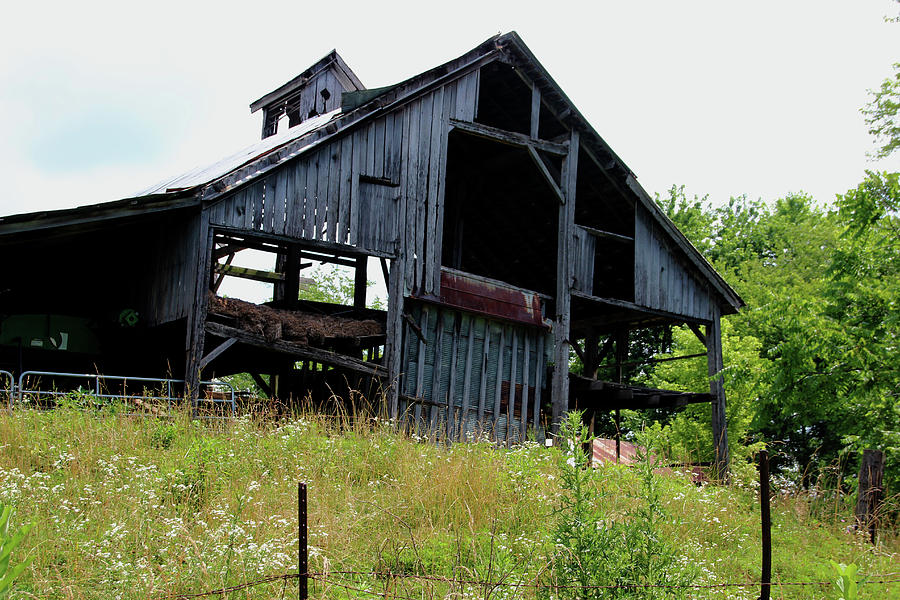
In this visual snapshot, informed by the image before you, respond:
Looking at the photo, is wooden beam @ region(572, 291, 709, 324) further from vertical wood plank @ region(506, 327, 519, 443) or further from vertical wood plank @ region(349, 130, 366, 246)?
vertical wood plank @ region(349, 130, 366, 246)

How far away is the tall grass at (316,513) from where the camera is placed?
18.3ft

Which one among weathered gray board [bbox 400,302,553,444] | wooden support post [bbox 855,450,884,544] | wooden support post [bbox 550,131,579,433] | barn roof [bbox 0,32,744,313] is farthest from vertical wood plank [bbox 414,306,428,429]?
wooden support post [bbox 855,450,884,544]

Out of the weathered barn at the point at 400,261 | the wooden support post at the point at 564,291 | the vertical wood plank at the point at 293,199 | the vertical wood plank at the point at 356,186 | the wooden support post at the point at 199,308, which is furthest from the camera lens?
the wooden support post at the point at 564,291

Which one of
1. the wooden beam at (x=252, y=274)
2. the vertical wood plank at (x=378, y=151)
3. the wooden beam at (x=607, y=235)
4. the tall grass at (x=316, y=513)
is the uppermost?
the vertical wood plank at (x=378, y=151)

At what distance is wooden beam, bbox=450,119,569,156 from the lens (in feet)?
48.2

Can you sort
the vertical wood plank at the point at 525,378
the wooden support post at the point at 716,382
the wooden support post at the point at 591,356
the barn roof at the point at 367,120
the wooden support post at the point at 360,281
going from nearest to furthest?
1. the barn roof at the point at 367,120
2. the vertical wood plank at the point at 525,378
3. the wooden support post at the point at 716,382
4. the wooden support post at the point at 360,281
5. the wooden support post at the point at 591,356

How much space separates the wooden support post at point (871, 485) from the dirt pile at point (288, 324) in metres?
8.24

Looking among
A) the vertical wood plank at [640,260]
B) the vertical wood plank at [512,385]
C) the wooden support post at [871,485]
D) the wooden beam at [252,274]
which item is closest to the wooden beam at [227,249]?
the wooden beam at [252,274]

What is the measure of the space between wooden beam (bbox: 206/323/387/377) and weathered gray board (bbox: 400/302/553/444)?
0.72m

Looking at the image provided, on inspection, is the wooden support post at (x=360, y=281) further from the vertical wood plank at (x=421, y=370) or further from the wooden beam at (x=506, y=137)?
the wooden beam at (x=506, y=137)

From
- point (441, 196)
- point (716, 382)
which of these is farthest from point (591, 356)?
point (441, 196)

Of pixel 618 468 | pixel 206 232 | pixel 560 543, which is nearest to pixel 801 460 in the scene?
pixel 618 468

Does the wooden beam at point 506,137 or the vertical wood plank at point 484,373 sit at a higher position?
the wooden beam at point 506,137

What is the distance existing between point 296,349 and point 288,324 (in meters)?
0.51
